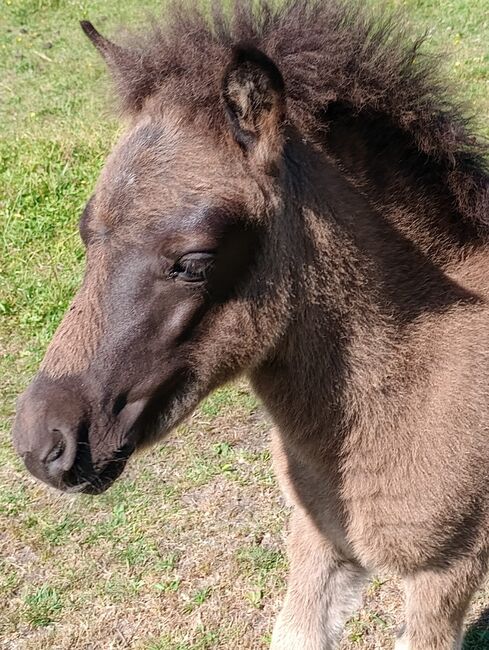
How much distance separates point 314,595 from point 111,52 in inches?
75.3

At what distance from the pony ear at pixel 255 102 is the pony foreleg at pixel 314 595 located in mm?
→ 1365

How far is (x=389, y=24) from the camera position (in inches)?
89.3

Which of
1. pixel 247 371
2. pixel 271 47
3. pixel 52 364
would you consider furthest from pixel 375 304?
pixel 52 364

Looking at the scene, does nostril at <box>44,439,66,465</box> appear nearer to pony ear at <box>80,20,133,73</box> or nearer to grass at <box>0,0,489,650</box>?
grass at <box>0,0,489,650</box>

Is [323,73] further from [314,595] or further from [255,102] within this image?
[314,595]

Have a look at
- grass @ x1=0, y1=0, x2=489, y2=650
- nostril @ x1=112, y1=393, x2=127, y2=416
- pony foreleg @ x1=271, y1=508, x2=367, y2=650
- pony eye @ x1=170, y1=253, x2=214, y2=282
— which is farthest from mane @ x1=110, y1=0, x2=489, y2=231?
pony foreleg @ x1=271, y1=508, x2=367, y2=650

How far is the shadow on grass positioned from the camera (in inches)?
127

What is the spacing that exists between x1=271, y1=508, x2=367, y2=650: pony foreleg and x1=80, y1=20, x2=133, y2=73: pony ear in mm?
1556

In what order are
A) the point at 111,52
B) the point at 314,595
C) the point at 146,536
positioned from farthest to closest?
1. the point at 146,536
2. the point at 314,595
3. the point at 111,52

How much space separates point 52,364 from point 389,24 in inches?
51.2

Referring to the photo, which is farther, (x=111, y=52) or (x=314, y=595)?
(x=314, y=595)

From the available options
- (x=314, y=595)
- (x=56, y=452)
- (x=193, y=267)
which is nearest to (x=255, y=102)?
(x=193, y=267)

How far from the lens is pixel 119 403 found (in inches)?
78.6

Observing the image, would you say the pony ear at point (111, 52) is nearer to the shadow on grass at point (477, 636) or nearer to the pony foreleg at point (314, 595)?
the pony foreleg at point (314, 595)
